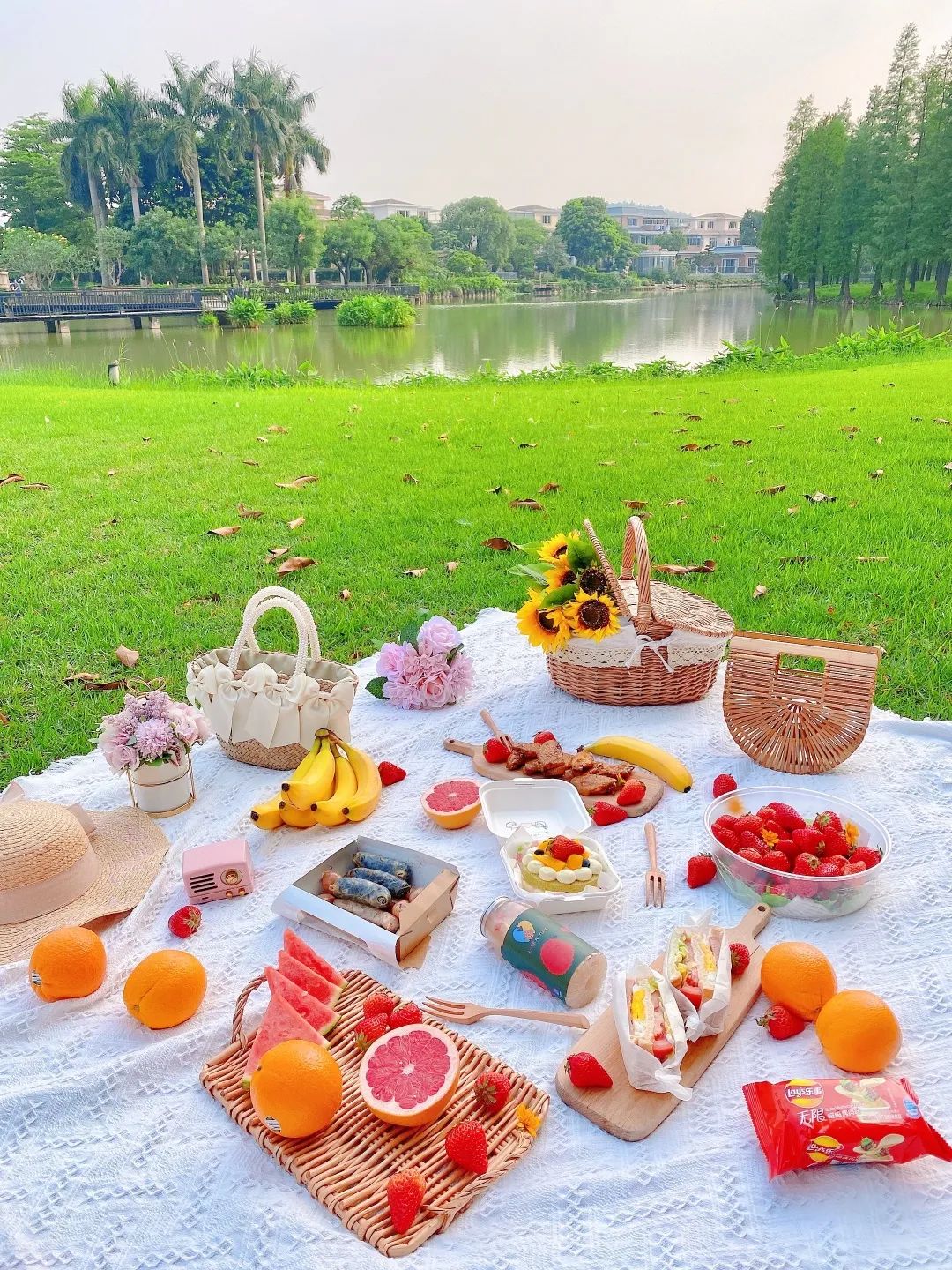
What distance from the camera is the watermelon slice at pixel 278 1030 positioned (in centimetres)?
183

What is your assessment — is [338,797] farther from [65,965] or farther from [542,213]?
[542,213]

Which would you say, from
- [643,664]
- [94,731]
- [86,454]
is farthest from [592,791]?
[86,454]

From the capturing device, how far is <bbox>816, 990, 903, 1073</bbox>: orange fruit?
1759 millimetres

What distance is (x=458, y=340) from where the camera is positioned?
26.7 m

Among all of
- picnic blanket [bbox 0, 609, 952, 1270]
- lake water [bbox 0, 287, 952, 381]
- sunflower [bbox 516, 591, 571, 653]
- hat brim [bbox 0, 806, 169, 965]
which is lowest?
picnic blanket [bbox 0, 609, 952, 1270]

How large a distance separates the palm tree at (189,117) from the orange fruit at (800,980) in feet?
195

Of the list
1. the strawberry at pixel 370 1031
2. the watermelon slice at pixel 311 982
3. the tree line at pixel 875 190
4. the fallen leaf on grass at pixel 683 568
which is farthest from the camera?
the tree line at pixel 875 190

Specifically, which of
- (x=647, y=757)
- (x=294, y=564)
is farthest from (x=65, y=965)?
(x=294, y=564)

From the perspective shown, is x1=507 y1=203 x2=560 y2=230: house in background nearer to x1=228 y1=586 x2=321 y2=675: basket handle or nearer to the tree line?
the tree line

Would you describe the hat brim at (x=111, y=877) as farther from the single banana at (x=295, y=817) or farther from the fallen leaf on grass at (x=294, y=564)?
the fallen leaf on grass at (x=294, y=564)

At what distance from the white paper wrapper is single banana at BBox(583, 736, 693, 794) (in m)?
1.09

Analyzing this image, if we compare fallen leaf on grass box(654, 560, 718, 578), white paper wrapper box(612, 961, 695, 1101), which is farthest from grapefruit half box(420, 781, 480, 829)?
fallen leaf on grass box(654, 560, 718, 578)

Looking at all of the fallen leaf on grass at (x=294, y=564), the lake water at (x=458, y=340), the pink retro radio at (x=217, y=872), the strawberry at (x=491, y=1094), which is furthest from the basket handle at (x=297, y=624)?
the lake water at (x=458, y=340)

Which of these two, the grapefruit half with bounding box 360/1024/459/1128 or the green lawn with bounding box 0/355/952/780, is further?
the green lawn with bounding box 0/355/952/780
